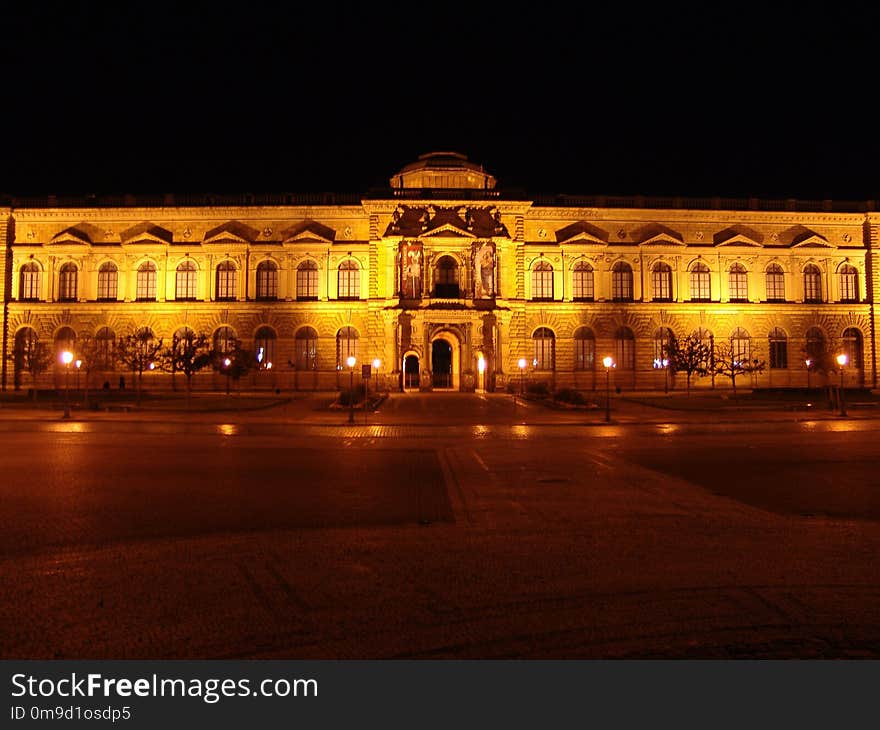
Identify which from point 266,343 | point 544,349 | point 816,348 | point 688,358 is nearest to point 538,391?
point 688,358

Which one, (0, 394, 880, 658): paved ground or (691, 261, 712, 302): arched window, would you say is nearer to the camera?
(0, 394, 880, 658): paved ground

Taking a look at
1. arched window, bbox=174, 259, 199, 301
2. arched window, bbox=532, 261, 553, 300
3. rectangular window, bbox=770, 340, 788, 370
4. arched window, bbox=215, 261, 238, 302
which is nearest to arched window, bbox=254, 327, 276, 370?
arched window, bbox=215, 261, 238, 302

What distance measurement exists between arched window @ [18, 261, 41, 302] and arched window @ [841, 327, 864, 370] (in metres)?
65.9

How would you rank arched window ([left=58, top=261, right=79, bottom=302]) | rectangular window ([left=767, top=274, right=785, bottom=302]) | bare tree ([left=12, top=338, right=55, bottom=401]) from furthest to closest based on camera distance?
rectangular window ([left=767, top=274, right=785, bottom=302]), arched window ([left=58, top=261, right=79, bottom=302]), bare tree ([left=12, top=338, right=55, bottom=401])

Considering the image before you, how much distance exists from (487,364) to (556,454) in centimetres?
3993

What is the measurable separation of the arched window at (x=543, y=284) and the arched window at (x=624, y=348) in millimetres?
6415

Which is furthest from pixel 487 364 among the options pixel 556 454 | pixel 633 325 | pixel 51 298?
pixel 556 454

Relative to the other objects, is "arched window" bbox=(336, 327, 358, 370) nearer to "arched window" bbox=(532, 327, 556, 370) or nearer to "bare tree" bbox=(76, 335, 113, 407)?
"arched window" bbox=(532, 327, 556, 370)

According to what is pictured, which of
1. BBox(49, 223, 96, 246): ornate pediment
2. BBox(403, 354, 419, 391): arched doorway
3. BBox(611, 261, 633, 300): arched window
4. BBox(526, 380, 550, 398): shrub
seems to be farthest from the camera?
BBox(611, 261, 633, 300): arched window

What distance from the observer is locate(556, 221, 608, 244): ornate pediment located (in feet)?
197

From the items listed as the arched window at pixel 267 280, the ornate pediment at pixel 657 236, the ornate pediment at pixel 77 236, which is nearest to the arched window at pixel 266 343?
the arched window at pixel 267 280

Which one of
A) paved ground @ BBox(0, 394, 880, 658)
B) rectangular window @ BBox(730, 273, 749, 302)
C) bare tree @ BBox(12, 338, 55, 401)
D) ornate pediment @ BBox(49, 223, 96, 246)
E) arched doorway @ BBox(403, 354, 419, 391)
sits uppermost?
ornate pediment @ BBox(49, 223, 96, 246)

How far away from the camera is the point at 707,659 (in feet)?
15.6

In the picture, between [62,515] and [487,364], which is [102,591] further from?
[487,364]
